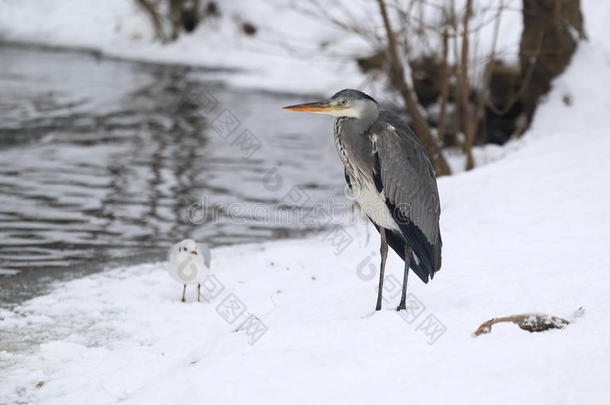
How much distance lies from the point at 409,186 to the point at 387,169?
0.60 feet

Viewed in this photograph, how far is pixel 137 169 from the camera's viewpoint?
32.9ft

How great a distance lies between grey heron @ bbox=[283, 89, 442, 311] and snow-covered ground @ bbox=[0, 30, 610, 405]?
49 centimetres

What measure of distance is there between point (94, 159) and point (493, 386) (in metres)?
8.04

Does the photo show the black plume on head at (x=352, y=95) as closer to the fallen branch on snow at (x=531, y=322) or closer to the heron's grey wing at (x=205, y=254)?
the fallen branch on snow at (x=531, y=322)

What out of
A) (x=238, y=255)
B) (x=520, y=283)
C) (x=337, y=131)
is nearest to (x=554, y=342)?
(x=520, y=283)

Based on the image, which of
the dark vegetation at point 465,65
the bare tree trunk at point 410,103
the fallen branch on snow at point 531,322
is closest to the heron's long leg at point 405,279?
the fallen branch on snow at point 531,322

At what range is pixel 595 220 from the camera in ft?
19.5

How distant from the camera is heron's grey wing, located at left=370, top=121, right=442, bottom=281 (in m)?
4.39

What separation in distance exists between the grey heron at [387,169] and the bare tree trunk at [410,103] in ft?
12.4

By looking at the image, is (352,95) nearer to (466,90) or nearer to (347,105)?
(347,105)

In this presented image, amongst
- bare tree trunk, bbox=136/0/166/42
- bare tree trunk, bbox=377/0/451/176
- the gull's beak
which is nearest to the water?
bare tree trunk, bbox=377/0/451/176

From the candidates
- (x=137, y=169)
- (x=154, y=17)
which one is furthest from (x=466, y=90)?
(x=154, y=17)

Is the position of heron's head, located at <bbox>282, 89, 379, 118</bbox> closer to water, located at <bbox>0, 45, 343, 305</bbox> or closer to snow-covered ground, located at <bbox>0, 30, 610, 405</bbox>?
snow-covered ground, located at <bbox>0, 30, 610, 405</bbox>

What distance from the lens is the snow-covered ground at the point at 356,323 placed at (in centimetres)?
360
